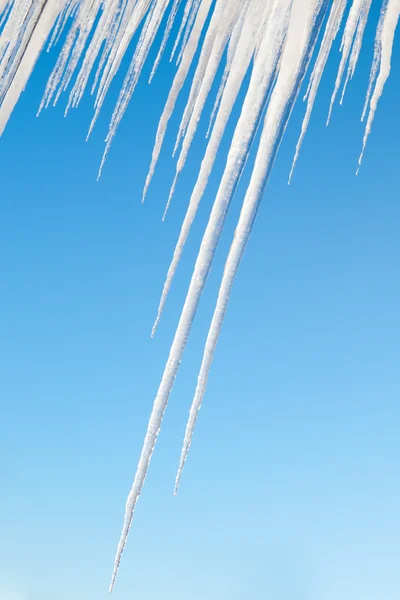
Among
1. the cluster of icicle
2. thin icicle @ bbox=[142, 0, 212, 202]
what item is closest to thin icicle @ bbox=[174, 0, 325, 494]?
the cluster of icicle

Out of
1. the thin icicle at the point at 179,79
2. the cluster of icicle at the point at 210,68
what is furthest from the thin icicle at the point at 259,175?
the thin icicle at the point at 179,79

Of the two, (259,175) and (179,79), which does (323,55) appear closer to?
(179,79)

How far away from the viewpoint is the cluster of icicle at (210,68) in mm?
1554

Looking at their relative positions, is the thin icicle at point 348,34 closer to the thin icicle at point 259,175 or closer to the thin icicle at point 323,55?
the thin icicle at point 323,55

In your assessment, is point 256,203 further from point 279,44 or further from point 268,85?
point 279,44

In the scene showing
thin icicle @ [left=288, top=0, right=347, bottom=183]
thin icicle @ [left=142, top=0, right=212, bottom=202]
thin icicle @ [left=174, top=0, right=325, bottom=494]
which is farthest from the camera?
thin icicle @ [left=142, top=0, right=212, bottom=202]

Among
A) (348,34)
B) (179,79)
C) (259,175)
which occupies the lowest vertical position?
(259,175)

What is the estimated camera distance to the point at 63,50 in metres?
2.57

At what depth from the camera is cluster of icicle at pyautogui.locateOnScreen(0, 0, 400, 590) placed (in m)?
1.55

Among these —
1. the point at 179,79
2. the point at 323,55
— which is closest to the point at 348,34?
the point at 323,55

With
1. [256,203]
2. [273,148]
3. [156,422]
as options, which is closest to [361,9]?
[273,148]

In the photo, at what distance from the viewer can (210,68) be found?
198cm

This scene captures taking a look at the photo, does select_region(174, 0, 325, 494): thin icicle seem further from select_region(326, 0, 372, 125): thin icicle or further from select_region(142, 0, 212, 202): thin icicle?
select_region(142, 0, 212, 202): thin icicle

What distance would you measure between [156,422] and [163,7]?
171cm
